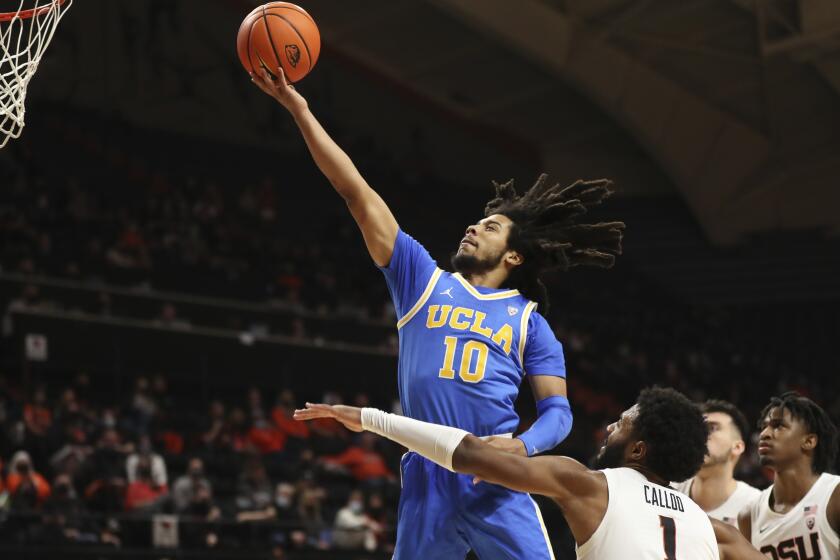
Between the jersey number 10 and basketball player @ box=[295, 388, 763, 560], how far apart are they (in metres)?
0.69

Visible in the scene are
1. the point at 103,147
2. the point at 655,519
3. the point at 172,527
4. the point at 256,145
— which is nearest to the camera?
the point at 655,519

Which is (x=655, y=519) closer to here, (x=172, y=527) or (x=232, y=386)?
(x=172, y=527)

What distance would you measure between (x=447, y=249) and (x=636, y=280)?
4355 millimetres

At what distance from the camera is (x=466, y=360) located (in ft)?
15.8

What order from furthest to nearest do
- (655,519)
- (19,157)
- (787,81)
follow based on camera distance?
1. (787,81)
2. (19,157)
3. (655,519)

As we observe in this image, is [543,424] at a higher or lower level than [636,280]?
lower

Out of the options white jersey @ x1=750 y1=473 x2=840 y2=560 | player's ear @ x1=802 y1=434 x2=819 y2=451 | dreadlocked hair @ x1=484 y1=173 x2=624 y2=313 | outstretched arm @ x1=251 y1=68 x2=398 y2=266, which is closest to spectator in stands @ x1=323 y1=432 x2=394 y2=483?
white jersey @ x1=750 y1=473 x2=840 y2=560

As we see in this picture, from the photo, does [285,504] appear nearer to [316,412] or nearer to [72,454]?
[72,454]

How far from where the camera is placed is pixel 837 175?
2505 cm

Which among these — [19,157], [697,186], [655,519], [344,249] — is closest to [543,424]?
[655,519]

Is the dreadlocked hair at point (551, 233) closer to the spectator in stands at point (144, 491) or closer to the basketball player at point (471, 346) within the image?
the basketball player at point (471, 346)

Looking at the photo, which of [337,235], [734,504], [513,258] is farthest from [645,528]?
[337,235]

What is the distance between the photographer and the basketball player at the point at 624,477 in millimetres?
4008

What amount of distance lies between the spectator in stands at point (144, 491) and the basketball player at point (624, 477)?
782 cm
